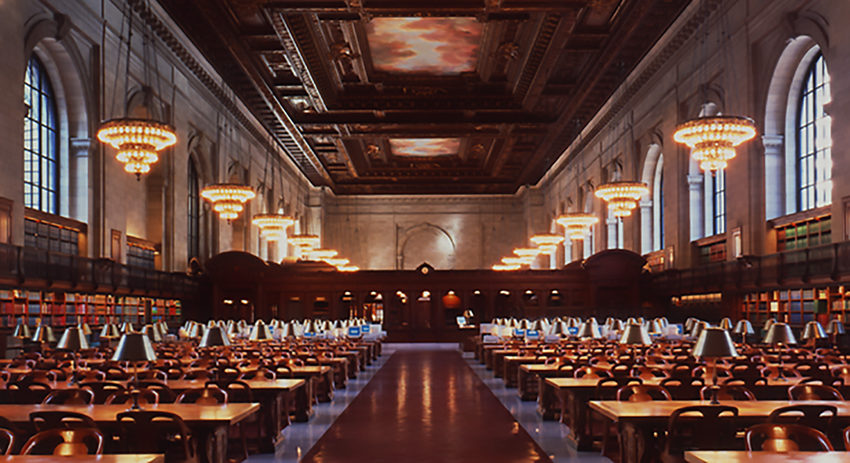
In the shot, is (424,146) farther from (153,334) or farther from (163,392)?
(163,392)

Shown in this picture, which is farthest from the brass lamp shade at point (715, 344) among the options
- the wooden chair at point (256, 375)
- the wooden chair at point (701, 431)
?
the wooden chair at point (256, 375)

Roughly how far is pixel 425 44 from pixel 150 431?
69.7ft

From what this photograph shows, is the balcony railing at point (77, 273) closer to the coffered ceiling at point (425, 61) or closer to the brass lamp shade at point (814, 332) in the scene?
Answer: the coffered ceiling at point (425, 61)

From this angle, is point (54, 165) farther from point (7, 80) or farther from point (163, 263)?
point (163, 263)

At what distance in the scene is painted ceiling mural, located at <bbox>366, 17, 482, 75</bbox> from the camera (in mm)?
24984

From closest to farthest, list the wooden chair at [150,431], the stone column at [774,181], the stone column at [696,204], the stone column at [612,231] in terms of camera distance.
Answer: the wooden chair at [150,431] → the stone column at [774,181] → the stone column at [696,204] → the stone column at [612,231]

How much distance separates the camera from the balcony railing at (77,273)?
1800cm

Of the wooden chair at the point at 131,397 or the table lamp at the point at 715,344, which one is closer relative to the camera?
the table lamp at the point at 715,344

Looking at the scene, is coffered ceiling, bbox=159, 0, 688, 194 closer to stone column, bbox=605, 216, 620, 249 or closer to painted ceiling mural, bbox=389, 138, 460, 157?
painted ceiling mural, bbox=389, 138, 460, 157

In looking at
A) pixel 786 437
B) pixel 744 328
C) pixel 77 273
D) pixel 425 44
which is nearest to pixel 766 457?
pixel 786 437

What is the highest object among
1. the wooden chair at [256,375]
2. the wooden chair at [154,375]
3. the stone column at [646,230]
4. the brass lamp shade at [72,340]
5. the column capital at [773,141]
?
the column capital at [773,141]

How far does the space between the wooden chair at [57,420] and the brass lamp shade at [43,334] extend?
11.2 meters

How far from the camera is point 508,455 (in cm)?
947

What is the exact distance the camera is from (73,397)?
827cm
